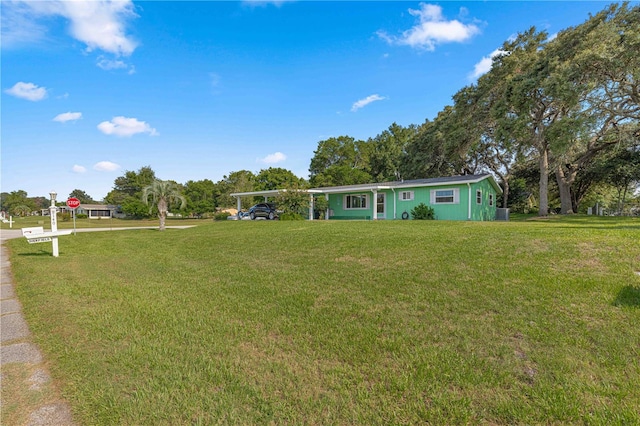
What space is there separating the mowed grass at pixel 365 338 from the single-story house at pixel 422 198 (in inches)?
433

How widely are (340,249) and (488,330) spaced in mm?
4645

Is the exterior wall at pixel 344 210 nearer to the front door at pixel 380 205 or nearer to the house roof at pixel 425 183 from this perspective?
the front door at pixel 380 205

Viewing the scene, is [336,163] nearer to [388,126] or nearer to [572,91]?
[388,126]

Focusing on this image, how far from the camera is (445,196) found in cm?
Result: 1794

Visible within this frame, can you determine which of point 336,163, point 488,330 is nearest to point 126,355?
point 488,330

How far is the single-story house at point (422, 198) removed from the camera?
A: 1736cm

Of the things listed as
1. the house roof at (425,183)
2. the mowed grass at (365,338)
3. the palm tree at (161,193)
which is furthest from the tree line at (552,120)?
the mowed grass at (365,338)

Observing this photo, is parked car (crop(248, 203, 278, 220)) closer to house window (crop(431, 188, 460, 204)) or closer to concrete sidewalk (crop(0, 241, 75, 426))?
house window (crop(431, 188, 460, 204))

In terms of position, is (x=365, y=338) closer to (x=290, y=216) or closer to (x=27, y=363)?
(x=27, y=363)

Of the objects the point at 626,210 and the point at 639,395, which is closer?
the point at 639,395

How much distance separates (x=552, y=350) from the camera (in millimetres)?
2896

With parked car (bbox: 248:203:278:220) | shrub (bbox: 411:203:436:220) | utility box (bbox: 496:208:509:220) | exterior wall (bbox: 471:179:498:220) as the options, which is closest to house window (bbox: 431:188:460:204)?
shrub (bbox: 411:203:436:220)

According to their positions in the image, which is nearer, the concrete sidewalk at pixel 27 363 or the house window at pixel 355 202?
the concrete sidewalk at pixel 27 363

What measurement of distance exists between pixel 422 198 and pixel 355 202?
513 centimetres
